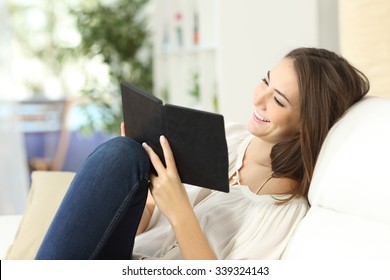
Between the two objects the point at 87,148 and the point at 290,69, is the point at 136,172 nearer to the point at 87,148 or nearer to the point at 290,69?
the point at 290,69

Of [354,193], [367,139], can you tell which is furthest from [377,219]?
[367,139]

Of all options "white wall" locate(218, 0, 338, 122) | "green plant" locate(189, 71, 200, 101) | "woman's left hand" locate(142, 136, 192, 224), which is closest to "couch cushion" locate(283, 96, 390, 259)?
"woman's left hand" locate(142, 136, 192, 224)

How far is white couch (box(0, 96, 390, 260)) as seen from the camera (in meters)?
1.41

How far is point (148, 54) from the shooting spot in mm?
5688

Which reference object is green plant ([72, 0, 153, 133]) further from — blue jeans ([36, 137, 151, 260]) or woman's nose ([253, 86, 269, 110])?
blue jeans ([36, 137, 151, 260])

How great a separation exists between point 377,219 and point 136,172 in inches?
22.5

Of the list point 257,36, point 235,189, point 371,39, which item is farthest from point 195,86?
point 235,189

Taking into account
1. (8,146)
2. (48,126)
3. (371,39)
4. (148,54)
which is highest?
(371,39)

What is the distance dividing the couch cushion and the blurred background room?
1.37m

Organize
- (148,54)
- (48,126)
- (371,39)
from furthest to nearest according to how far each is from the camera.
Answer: (48,126) < (148,54) < (371,39)

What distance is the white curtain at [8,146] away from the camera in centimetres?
393

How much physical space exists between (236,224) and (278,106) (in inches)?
13.3

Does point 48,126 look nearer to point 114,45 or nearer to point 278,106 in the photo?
point 114,45

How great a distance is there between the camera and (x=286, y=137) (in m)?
1.80
